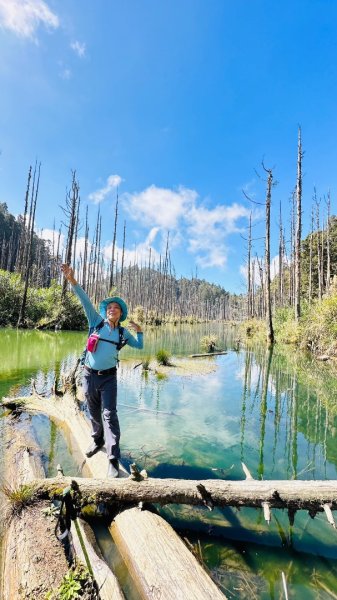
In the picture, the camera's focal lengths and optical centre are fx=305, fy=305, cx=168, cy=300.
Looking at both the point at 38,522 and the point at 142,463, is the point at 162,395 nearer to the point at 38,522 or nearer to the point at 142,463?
the point at 142,463

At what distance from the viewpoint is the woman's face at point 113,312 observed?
374 centimetres

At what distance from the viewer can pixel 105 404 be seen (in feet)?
11.6

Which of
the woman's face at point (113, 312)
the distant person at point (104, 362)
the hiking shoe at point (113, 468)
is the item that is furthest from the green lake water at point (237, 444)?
the woman's face at point (113, 312)

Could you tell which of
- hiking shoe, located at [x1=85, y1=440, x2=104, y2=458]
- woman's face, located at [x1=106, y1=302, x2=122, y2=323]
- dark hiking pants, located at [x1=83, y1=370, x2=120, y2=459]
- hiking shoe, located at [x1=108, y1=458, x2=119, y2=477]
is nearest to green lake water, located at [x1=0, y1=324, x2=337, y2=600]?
hiking shoe, located at [x1=85, y1=440, x2=104, y2=458]

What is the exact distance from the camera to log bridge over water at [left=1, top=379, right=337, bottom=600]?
200 cm

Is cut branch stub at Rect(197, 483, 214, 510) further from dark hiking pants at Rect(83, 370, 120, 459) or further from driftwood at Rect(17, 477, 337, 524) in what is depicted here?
dark hiking pants at Rect(83, 370, 120, 459)

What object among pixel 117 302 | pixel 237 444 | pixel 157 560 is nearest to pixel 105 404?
pixel 117 302

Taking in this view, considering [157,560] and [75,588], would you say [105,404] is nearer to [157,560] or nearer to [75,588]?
[157,560]

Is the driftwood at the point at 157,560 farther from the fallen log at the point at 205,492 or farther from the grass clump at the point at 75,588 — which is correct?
the grass clump at the point at 75,588

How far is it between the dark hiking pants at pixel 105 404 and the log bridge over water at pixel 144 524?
1.25ft

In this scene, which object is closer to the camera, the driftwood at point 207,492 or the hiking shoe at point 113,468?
the driftwood at point 207,492

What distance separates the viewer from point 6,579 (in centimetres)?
221

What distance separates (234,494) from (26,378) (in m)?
7.26

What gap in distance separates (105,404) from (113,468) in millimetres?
668
